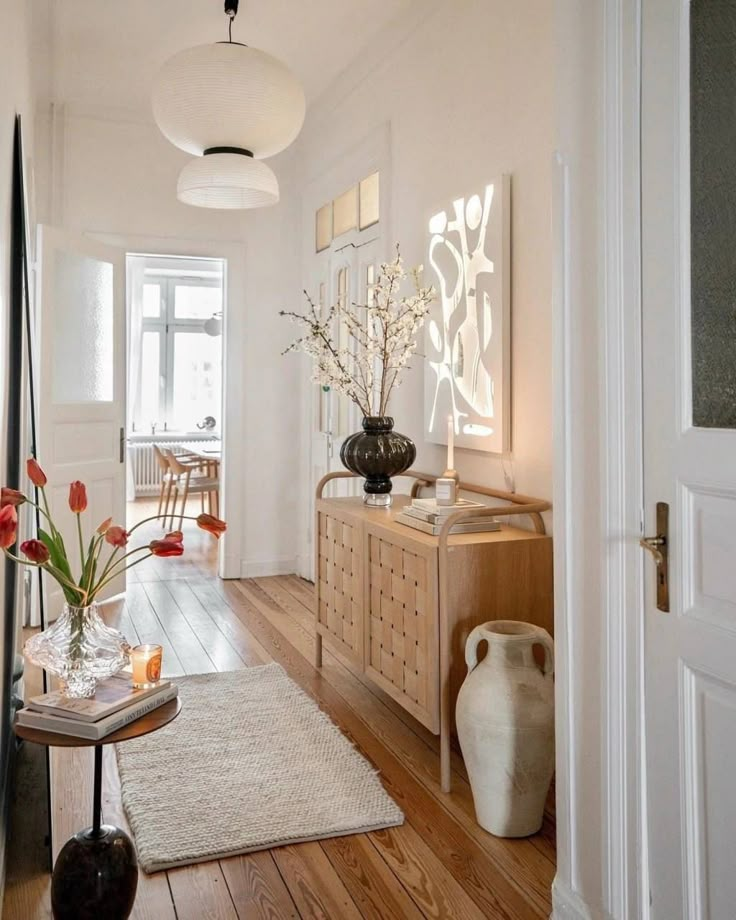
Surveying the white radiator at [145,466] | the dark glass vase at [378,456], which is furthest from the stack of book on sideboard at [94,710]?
the white radiator at [145,466]

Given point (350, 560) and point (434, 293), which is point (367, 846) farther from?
point (434, 293)

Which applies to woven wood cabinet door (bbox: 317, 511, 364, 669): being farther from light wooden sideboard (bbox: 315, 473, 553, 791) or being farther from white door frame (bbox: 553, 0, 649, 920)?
white door frame (bbox: 553, 0, 649, 920)

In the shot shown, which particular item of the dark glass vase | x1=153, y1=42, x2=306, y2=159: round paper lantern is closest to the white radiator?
the dark glass vase

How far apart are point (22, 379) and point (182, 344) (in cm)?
808

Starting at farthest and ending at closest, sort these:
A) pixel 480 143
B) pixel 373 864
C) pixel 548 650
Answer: pixel 480 143 < pixel 548 650 < pixel 373 864

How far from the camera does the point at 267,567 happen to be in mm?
5680

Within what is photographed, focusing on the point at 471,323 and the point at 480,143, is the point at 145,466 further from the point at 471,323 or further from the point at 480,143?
the point at 480,143

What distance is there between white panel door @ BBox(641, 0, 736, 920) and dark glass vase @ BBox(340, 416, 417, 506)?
180cm

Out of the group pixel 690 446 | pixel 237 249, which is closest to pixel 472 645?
pixel 690 446

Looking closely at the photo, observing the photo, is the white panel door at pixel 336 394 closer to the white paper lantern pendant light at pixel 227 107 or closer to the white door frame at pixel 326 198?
the white door frame at pixel 326 198

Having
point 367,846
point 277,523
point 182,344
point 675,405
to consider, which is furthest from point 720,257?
point 182,344

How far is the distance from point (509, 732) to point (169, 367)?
8836 millimetres

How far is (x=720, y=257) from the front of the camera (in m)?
1.41

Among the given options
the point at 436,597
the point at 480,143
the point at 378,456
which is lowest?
the point at 436,597
